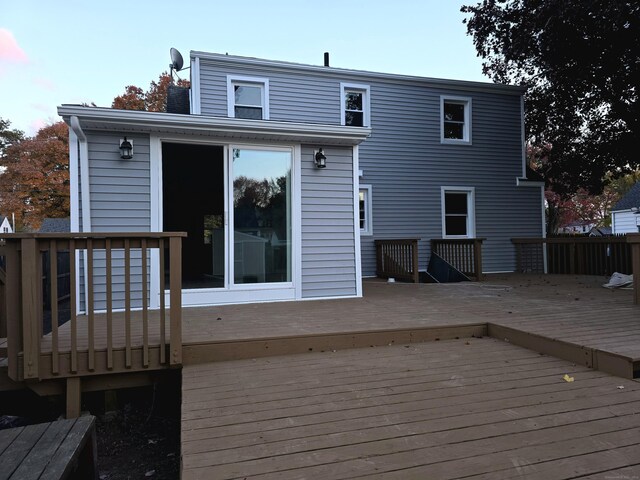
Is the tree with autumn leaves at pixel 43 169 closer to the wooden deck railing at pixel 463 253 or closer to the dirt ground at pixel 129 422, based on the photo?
the wooden deck railing at pixel 463 253

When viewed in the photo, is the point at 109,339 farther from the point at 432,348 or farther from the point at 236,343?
the point at 432,348

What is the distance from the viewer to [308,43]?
1319 cm

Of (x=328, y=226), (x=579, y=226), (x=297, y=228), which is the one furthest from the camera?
(x=579, y=226)

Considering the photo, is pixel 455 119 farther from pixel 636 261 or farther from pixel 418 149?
pixel 636 261

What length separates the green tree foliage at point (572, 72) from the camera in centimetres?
741

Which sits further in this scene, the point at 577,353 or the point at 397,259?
the point at 397,259

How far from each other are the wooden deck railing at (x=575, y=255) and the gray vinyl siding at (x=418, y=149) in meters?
0.37

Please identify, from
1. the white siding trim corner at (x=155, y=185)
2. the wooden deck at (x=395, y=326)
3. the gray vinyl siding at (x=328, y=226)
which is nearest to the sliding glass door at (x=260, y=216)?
the gray vinyl siding at (x=328, y=226)

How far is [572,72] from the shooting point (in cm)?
866

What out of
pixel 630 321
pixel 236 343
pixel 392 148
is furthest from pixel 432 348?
pixel 392 148

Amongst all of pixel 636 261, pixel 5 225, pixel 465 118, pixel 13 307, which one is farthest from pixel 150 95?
pixel 636 261

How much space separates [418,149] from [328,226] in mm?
4954

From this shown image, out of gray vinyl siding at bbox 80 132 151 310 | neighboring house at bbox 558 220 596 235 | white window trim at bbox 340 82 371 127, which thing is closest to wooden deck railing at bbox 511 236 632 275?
white window trim at bbox 340 82 371 127

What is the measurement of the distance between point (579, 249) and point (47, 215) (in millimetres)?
22291
